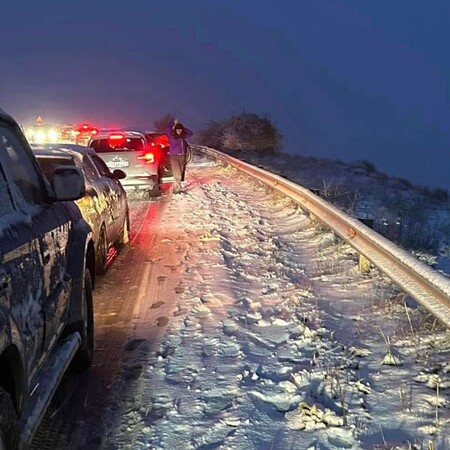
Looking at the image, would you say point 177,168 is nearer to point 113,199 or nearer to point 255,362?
point 113,199

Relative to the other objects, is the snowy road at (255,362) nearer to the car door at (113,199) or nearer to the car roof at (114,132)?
the car door at (113,199)

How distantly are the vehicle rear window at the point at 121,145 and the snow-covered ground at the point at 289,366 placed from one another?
9049mm

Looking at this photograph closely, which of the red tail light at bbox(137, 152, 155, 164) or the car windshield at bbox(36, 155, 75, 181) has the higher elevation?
the car windshield at bbox(36, 155, 75, 181)

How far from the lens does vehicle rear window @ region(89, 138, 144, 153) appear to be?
16812mm

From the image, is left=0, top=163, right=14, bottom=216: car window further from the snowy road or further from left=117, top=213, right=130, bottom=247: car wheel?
left=117, top=213, right=130, bottom=247: car wheel

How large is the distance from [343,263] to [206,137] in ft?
139

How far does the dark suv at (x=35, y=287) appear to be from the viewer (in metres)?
3.05

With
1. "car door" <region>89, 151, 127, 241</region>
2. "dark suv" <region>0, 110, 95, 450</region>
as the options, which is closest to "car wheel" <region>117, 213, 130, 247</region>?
"car door" <region>89, 151, 127, 241</region>

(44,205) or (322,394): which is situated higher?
(44,205)

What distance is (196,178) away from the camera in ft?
73.6

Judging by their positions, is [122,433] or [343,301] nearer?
[122,433]

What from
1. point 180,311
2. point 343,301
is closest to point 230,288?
point 180,311

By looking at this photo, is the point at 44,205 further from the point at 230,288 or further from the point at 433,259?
the point at 433,259

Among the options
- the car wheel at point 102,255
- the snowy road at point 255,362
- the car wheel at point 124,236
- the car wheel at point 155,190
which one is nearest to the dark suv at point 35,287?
the snowy road at point 255,362
